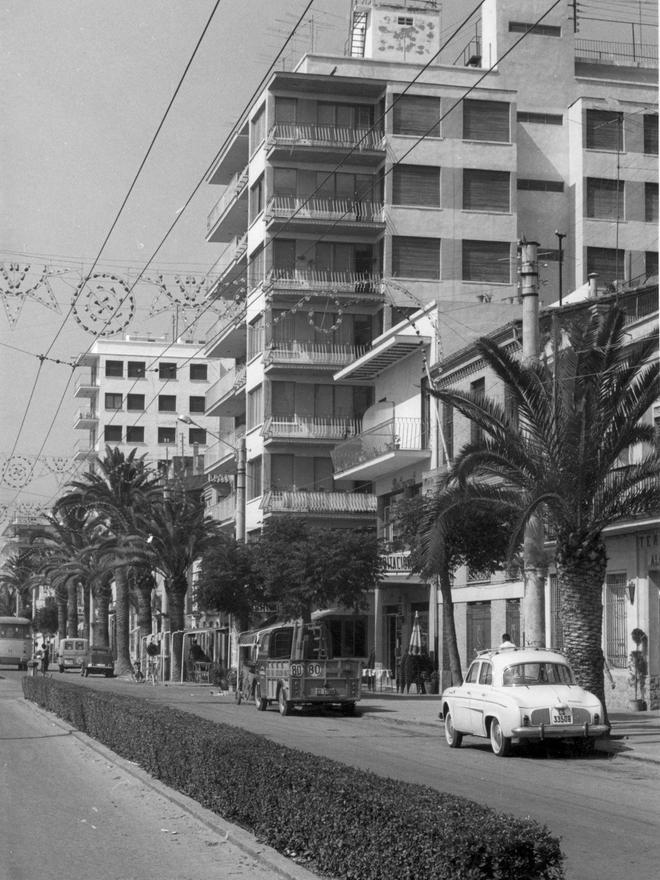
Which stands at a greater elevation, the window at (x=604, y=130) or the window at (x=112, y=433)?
the window at (x=604, y=130)

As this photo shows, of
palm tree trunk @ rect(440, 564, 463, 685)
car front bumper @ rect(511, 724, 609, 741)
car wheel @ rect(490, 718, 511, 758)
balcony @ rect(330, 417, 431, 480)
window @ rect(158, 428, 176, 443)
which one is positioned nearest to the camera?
car front bumper @ rect(511, 724, 609, 741)

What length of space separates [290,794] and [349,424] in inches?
1840

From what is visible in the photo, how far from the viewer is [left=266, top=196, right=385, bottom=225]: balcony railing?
2201 inches

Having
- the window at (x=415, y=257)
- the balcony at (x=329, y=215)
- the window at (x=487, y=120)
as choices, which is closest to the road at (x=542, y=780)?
the window at (x=415, y=257)

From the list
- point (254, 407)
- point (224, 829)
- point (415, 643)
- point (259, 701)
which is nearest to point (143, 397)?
point (254, 407)

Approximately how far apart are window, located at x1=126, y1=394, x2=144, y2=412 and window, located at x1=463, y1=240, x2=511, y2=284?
54109 mm

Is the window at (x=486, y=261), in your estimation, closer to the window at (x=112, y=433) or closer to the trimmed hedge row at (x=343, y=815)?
the trimmed hedge row at (x=343, y=815)

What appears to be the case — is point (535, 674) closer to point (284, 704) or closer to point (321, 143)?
point (284, 704)

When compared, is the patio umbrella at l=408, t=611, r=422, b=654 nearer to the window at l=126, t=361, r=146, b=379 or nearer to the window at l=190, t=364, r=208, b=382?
the window at l=126, t=361, r=146, b=379

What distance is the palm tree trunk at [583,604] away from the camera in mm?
23111

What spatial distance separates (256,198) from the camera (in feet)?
193

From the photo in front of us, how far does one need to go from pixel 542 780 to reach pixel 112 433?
299 ft

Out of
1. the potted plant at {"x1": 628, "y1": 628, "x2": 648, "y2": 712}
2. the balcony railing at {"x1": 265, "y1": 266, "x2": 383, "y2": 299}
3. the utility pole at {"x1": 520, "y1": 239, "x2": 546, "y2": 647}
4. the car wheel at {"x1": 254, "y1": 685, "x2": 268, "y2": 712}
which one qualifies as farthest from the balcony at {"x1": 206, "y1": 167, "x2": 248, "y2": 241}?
the utility pole at {"x1": 520, "y1": 239, "x2": 546, "y2": 647}

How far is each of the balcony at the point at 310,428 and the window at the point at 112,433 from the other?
5076 centimetres
